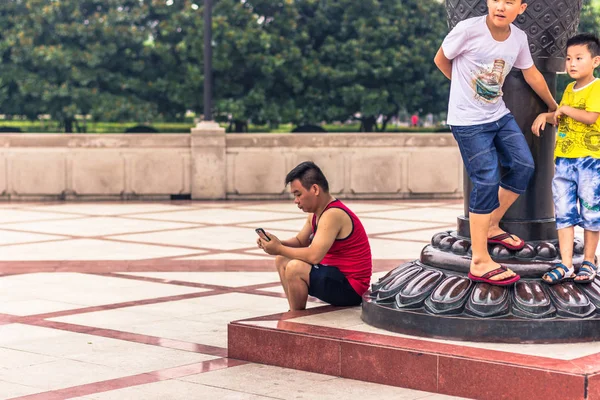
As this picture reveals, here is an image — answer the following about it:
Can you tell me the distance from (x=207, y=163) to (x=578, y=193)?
42.7 ft

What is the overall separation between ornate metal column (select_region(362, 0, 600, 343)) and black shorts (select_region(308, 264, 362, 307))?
24cm

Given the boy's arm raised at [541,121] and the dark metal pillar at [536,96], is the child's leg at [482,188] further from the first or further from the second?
the dark metal pillar at [536,96]

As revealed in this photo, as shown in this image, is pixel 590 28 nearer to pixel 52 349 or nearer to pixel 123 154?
pixel 123 154

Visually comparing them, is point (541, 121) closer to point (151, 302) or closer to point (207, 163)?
point (151, 302)

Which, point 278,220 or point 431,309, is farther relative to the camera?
point 278,220

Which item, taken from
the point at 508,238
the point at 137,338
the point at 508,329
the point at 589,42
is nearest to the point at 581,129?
the point at 589,42

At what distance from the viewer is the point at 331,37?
29312 millimetres

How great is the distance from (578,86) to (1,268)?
6.36m

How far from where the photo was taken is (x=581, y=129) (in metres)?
5.97

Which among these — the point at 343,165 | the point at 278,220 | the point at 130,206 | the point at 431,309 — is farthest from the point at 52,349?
the point at 343,165

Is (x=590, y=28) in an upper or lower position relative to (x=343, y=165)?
upper

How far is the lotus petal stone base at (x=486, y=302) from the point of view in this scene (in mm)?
5609

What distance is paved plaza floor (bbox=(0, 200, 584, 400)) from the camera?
5629mm

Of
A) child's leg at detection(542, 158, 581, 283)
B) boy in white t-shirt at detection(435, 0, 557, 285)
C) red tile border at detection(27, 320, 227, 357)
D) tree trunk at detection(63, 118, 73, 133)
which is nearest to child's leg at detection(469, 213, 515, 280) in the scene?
boy in white t-shirt at detection(435, 0, 557, 285)
